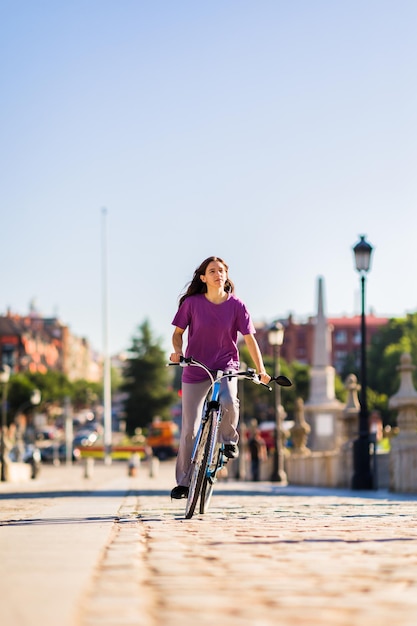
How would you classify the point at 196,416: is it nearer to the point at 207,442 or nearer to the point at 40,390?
the point at 207,442

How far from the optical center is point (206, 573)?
195 inches

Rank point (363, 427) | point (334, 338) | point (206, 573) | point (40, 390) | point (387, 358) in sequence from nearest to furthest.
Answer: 1. point (206, 573)
2. point (363, 427)
3. point (387, 358)
4. point (40, 390)
5. point (334, 338)

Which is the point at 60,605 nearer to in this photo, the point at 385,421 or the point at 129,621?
the point at 129,621

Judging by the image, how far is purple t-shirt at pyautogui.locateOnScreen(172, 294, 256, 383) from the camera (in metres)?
8.54

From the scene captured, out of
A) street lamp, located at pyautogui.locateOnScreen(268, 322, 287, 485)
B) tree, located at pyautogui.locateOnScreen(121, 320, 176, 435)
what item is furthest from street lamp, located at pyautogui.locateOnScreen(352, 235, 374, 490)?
tree, located at pyautogui.locateOnScreen(121, 320, 176, 435)

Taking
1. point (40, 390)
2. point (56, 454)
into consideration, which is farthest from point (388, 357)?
point (40, 390)

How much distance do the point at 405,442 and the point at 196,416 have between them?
10.7 metres

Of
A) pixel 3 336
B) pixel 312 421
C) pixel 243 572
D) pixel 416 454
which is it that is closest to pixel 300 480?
pixel 416 454

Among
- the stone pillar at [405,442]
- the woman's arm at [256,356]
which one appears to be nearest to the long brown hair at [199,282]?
the woman's arm at [256,356]

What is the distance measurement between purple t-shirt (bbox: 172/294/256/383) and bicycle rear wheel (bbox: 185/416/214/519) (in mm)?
516

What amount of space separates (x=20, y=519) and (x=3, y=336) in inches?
5421

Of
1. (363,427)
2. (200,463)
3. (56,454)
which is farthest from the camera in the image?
(56,454)

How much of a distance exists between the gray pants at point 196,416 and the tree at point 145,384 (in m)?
112

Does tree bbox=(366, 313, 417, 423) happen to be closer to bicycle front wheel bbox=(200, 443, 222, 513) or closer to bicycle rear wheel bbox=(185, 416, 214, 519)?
bicycle front wheel bbox=(200, 443, 222, 513)
